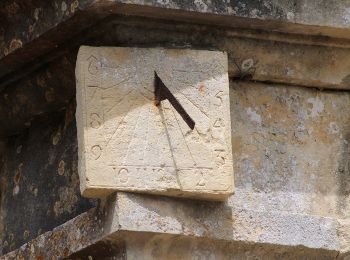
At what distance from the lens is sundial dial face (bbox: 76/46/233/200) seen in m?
5.70

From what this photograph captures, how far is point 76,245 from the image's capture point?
5.87 metres

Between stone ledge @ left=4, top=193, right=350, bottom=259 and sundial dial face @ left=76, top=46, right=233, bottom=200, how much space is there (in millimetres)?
61

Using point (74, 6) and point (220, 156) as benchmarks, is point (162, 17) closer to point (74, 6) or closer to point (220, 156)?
point (74, 6)

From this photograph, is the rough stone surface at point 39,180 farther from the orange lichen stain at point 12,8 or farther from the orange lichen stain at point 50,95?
the orange lichen stain at point 12,8

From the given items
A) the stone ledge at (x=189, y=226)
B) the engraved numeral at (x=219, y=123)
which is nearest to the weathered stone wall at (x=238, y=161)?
the stone ledge at (x=189, y=226)

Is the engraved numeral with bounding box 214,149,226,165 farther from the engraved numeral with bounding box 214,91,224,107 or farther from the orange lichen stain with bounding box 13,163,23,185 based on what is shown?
Answer: the orange lichen stain with bounding box 13,163,23,185

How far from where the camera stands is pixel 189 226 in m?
5.73

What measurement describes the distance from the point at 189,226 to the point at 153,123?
0.40 meters

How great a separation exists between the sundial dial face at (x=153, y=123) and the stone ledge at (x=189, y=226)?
6 centimetres

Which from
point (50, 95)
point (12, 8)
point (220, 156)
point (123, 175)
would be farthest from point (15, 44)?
point (220, 156)

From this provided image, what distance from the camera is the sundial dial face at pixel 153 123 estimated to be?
18.7 feet

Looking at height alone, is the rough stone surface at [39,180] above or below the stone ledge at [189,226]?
above

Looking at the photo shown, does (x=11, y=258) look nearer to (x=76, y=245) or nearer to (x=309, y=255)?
(x=76, y=245)

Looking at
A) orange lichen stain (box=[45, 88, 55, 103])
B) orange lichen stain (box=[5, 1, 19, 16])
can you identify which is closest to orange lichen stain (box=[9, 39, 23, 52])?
orange lichen stain (box=[5, 1, 19, 16])
